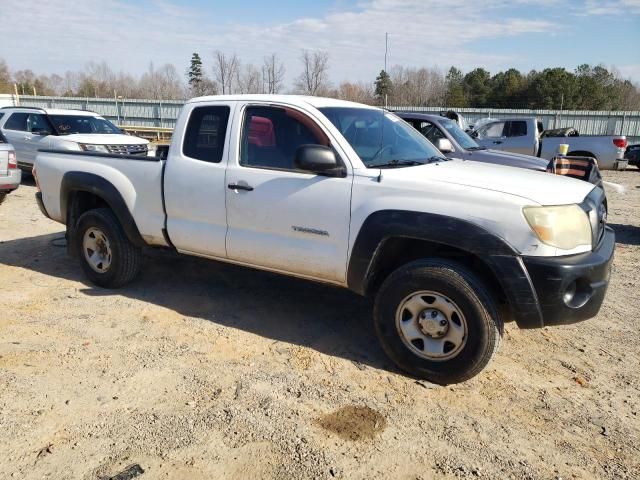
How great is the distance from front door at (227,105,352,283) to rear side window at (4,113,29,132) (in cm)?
1045

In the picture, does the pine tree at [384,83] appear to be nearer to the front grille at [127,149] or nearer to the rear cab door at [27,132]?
the front grille at [127,149]

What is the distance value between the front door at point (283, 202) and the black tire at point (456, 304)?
17.9 inches

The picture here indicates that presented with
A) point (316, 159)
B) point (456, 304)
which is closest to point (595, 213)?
point (456, 304)

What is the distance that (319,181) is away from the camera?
12.2 feet

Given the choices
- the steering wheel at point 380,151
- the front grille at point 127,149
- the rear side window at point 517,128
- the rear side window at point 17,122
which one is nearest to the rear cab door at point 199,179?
the steering wheel at point 380,151

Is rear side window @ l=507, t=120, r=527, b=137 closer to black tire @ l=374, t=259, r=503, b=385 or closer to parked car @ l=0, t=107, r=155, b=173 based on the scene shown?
parked car @ l=0, t=107, r=155, b=173

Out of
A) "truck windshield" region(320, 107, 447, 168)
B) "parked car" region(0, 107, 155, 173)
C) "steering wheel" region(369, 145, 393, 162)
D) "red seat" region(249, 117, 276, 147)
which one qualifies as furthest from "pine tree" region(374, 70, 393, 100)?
"parked car" region(0, 107, 155, 173)

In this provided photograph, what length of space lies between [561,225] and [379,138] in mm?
1599

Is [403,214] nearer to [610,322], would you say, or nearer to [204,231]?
[204,231]

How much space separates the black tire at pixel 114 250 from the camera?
16.4 ft

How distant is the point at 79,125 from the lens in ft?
39.5

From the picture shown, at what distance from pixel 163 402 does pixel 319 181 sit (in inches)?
72.9

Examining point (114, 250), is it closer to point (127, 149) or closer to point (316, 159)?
point (316, 159)

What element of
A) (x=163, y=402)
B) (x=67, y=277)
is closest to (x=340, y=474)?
(x=163, y=402)
